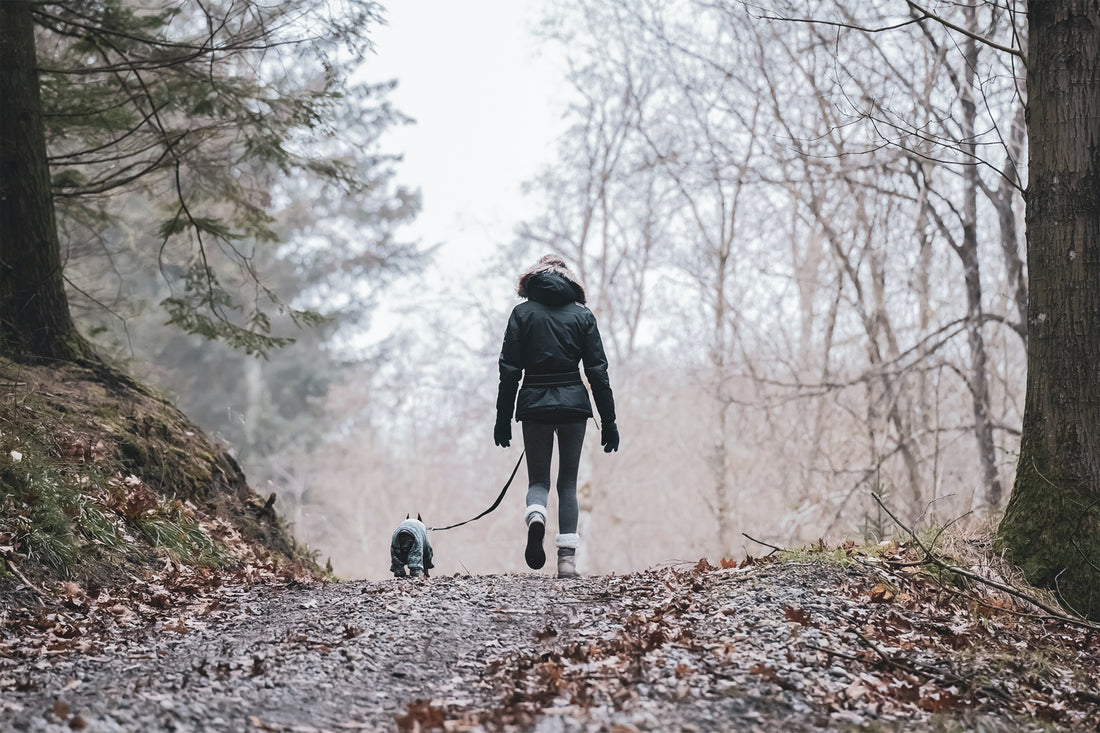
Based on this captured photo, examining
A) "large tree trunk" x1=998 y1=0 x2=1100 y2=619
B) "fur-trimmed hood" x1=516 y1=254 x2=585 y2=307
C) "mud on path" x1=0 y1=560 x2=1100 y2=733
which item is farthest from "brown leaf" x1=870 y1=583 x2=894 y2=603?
"fur-trimmed hood" x1=516 y1=254 x2=585 y2=307

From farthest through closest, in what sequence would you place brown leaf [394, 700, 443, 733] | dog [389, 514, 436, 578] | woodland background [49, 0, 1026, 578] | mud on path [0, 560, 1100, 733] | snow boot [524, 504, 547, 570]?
woodland background [49, 0, 1026, 578], dog [389, 514, 436, 578], snow boot [524, 504, 547, 570], mud on path [0, 560, 1100, 733], brown leaf [394, 700, 443, 733]

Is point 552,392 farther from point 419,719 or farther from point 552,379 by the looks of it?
point 419,719

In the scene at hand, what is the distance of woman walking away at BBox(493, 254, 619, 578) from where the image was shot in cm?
636

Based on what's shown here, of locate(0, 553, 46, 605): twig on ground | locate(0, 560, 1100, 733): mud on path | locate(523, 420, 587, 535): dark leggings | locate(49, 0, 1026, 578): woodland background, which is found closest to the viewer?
locate(0, 560, 1100, 733): mud on path

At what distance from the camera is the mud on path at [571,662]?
335 cm

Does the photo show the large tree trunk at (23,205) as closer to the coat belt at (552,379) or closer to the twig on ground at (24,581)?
the twig on ground at (24,581)

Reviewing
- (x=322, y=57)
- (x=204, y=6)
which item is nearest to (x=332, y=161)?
(x=322, y=57)

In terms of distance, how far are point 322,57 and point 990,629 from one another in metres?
7.29

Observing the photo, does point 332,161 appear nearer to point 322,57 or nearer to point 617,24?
point 322,57

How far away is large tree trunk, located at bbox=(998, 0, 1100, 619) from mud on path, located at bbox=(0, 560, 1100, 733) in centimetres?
63

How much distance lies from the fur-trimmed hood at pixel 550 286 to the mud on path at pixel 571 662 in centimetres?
220

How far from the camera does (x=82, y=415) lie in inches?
292

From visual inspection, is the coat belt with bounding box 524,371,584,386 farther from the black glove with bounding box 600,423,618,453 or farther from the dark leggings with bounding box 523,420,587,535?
the black glove with bounding box 600,423,618,453

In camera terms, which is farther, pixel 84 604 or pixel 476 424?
pixel 476 424
